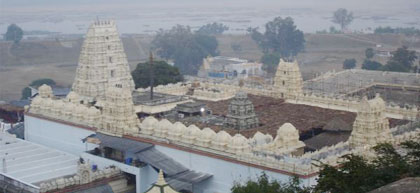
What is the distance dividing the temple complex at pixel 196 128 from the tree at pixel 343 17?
5712cm

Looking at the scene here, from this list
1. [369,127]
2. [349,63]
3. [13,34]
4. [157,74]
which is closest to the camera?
[369,127]

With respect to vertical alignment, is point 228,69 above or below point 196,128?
below

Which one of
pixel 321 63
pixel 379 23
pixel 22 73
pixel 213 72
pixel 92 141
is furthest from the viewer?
pixel 379 23

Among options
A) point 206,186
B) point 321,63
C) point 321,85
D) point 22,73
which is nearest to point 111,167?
point 206,186

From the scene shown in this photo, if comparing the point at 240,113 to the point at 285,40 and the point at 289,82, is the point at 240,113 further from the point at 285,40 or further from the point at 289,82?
the point at 285,40

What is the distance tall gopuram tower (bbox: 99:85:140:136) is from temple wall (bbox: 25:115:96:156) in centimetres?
135

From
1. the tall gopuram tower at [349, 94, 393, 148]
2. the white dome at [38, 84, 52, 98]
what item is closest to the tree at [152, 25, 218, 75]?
the white dome at [38, 84, 52, 98]

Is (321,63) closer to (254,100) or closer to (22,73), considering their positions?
(22,73)

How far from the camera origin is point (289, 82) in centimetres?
3338

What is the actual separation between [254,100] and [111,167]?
397 inches

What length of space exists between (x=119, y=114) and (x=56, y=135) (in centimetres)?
527

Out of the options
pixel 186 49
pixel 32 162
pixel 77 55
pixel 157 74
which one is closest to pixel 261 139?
pixel 32 162

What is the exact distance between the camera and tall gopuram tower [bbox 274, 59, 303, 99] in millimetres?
33281

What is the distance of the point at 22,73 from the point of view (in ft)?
220
